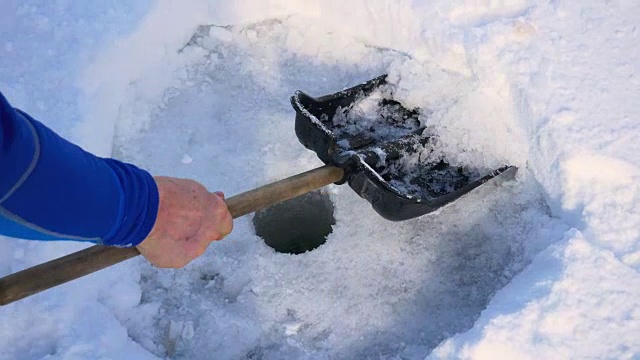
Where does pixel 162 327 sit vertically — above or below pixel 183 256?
below

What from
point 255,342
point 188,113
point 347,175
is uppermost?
point 347,175

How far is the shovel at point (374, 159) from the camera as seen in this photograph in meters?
1.81

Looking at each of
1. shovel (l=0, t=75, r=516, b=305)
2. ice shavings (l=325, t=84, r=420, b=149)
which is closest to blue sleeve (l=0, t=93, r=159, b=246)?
shovel (l=0, t=75, r=516, b=305)

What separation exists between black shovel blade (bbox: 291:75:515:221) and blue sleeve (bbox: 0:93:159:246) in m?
0.79

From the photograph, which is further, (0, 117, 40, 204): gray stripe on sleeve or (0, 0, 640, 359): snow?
(0, 0, 640, 359): snow

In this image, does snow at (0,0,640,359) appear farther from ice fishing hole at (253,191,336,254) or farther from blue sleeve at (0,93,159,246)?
blue sleeve at (0,93,159,246)

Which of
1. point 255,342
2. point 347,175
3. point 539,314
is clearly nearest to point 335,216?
point 347,175

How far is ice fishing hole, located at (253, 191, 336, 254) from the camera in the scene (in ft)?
7.72

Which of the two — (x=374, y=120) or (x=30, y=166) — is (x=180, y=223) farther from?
(x=374, y=120)

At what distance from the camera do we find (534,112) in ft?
6.56

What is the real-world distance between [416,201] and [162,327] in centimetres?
91

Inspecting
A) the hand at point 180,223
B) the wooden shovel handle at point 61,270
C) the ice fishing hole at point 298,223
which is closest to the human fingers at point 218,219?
the hand at point 180,223

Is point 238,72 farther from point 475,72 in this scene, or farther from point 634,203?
point 634,203

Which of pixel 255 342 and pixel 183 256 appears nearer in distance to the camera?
pixel 183 256
